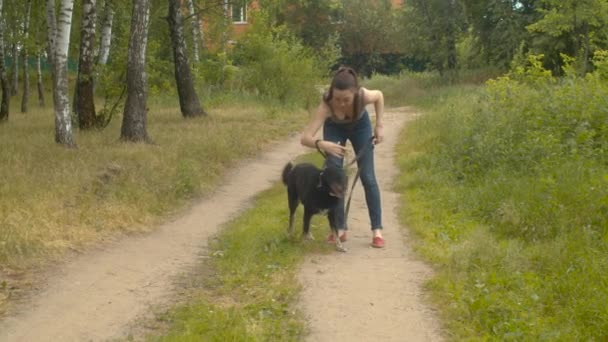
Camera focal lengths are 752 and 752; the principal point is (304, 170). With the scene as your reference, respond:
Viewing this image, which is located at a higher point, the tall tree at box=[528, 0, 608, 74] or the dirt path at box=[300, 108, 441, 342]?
the tall tree at box=[528, 0, 608, 74]

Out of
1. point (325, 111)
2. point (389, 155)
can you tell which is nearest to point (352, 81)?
point (325, 111)

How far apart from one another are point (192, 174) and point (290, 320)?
7.15m

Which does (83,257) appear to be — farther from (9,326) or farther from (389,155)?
(389,155)

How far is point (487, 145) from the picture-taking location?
12172mm

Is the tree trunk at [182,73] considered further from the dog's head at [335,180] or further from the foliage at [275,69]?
the dog's head at [335,180]

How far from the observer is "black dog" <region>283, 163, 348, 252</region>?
770cm

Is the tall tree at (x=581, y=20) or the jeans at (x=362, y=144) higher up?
the tall tree at (x=581, y=20)

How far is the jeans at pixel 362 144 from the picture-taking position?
820 centimetres

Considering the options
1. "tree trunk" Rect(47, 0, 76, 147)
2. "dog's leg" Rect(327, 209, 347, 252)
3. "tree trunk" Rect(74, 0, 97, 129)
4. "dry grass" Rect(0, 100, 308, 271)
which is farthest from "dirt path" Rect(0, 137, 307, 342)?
"tree trunk" Rect(74, 0, 97, 129)

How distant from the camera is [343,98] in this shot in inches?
306

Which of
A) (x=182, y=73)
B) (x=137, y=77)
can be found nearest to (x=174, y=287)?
(x=137, y=77)

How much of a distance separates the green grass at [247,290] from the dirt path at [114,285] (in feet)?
1.00

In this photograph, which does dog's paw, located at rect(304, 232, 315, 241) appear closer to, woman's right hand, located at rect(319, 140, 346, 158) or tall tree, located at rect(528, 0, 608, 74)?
woman's right hand, located at rect(319, 140, 346, 158)

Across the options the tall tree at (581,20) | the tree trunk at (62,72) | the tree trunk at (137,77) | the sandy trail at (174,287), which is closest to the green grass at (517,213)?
the sandy trail at (174,287)
